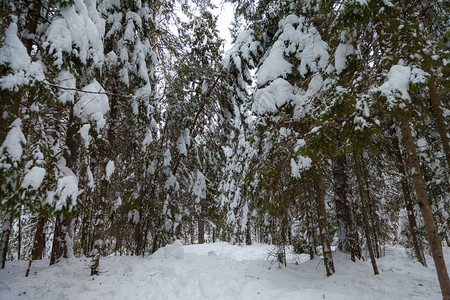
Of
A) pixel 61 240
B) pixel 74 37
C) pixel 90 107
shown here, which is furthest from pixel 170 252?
pixel 74 37

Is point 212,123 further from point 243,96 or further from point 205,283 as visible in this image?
point 205,283

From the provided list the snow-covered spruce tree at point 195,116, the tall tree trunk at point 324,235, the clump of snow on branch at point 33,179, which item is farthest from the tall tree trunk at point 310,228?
the clump of snow on branch at point 33,179

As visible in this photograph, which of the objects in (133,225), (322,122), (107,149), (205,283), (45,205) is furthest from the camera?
A: (133,225)

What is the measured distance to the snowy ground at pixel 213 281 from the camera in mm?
4582

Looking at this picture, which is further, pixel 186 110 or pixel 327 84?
pixel 186 110

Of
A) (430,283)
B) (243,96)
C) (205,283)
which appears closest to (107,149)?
(205,283)

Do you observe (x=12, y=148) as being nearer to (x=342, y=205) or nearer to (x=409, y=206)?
(x=342, y=205)

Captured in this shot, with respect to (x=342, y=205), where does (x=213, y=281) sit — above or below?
below

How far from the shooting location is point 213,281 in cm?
589

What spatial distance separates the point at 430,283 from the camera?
5.20 m

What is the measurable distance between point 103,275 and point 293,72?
7154 millimetres

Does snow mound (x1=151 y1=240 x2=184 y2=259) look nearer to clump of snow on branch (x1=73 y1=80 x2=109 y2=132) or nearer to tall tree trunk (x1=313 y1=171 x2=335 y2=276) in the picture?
→ tall tree trunk (x1=313 y1=171 x2=335 y2=276)

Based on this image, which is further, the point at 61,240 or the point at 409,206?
the point at 409,206

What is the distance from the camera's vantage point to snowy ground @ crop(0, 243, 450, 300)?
4.58 metres
